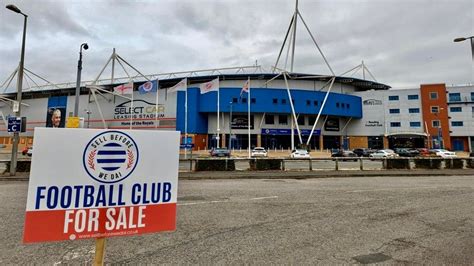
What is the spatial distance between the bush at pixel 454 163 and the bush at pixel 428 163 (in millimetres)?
1330

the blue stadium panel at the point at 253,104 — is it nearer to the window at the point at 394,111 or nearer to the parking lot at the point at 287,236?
the window at the point at 394,111

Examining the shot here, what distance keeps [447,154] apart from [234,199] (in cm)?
4428

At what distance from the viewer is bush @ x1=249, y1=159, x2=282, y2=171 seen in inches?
714

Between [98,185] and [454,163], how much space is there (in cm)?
2684

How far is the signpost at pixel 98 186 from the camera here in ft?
7.22

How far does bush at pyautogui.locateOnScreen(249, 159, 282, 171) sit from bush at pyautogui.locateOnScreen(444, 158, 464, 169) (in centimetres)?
1413

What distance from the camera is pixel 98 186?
2.34 meters

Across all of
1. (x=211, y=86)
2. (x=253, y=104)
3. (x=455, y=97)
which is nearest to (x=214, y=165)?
(x=211, y=86)

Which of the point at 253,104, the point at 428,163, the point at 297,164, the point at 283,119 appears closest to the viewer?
the point at 428,163

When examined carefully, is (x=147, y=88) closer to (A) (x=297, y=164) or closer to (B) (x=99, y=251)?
(A) (x=297, y=164)

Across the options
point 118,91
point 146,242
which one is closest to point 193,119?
point 118,91

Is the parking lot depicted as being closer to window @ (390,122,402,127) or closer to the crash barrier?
the crash barrier

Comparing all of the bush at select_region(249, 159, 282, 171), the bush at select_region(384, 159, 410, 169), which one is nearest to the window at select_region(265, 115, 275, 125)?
the bush at select_region(384, 159, 410, 169)

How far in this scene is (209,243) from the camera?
15.0 feet
